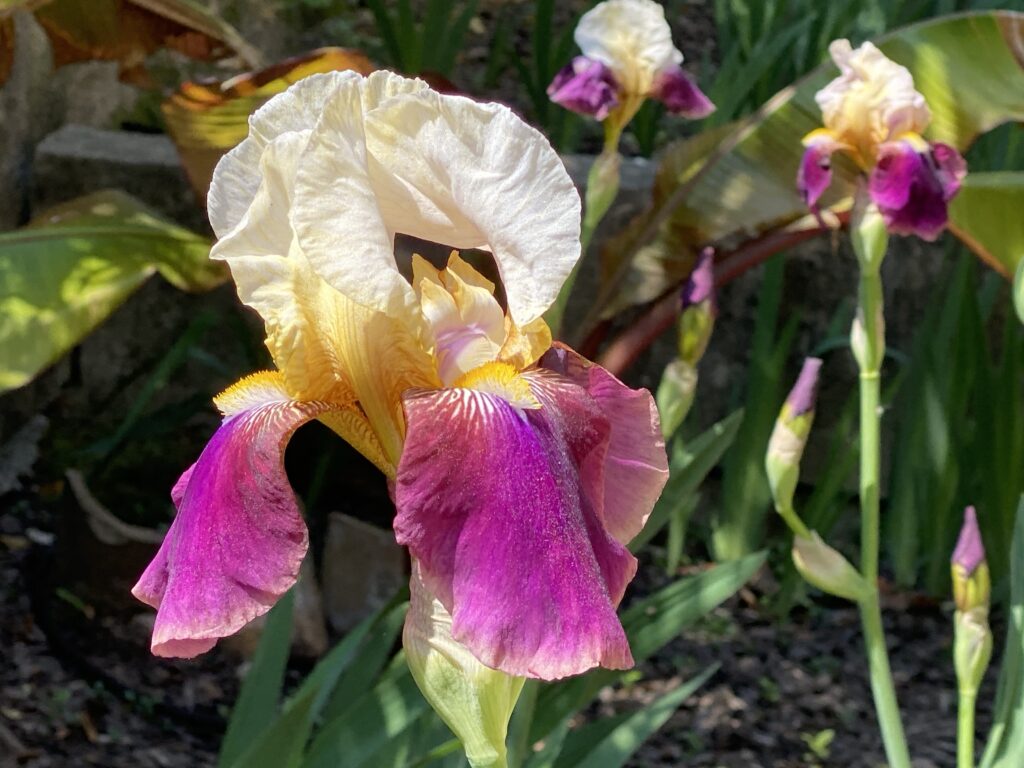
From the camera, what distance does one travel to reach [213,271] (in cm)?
152

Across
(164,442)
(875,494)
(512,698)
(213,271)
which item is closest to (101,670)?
(164,442)

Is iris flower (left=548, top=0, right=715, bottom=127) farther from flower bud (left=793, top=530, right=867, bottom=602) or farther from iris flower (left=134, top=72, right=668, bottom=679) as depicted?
iris flower (left=134, top=72, right=668, bottom=679)

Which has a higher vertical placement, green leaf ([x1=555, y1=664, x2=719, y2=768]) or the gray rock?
the gray rock

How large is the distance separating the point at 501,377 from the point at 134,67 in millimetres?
1470

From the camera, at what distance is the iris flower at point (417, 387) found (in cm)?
40

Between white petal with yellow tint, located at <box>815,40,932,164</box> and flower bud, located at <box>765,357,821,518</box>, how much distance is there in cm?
24

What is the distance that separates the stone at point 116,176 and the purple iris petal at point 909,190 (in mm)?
1276

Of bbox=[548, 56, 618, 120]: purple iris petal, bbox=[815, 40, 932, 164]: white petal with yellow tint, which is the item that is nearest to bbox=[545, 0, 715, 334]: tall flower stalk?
bbox=[548, 56, 618, 120]: purple iris petal

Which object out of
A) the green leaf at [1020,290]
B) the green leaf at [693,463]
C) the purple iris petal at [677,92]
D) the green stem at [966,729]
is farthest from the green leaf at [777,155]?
the green stem at [966,729]

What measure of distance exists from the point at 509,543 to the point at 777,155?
1236 millimetres

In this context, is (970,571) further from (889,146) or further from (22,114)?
(22,114)

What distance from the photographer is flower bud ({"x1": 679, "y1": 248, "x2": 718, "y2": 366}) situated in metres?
1.13

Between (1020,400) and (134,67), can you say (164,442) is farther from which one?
(1020,400)

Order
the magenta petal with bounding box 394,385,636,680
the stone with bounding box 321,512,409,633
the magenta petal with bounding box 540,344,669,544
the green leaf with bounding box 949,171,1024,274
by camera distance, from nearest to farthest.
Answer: the magenta petal with bounding box 394,385,636,680 → the magenta petal with bounding box 540,344,669,544 → the green leaf with bounding box 949,171,1024,274 → the stone with bounding box 321,512,409,633
